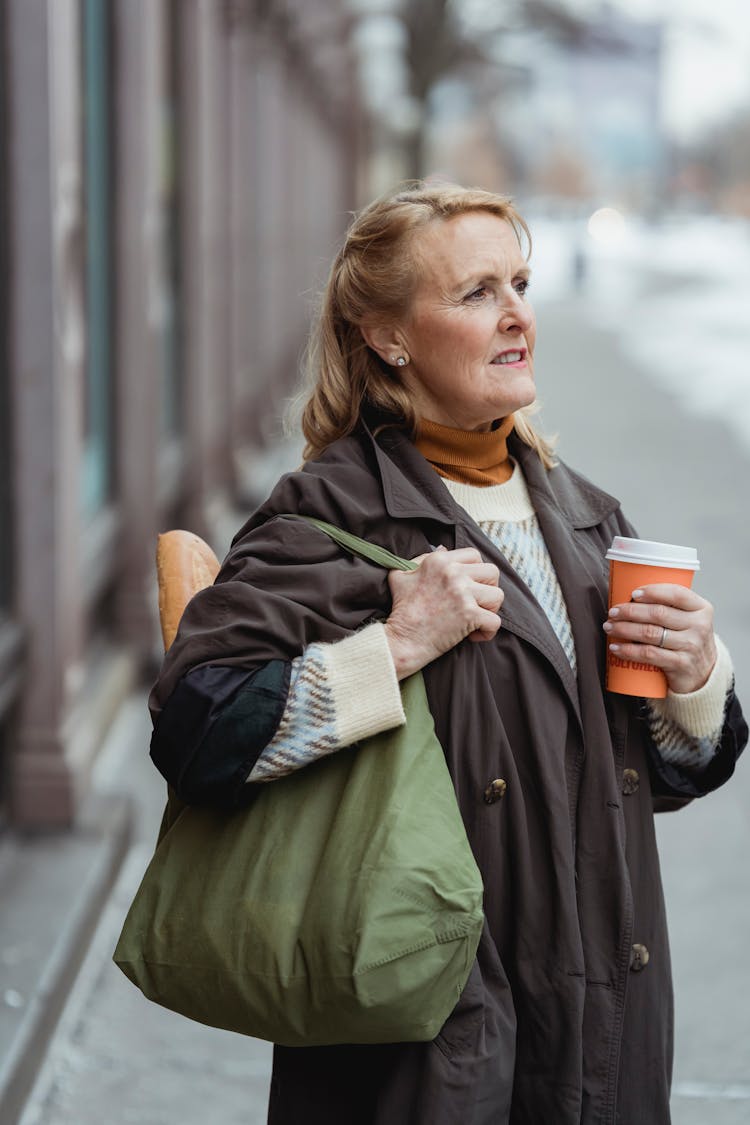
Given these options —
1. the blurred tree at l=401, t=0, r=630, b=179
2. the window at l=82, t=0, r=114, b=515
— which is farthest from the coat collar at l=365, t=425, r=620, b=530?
the blurred tree at l=401, t=0, r=630, b=179

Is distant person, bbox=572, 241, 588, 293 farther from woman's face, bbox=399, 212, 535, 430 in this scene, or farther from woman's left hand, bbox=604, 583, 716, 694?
woman's left hand, bbox=604, 583, 716, 694

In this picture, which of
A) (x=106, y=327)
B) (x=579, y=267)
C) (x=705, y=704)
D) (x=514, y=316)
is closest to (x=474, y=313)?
(x=514, y=316)

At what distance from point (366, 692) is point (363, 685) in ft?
0.04

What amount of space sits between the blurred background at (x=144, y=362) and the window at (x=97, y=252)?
15 mm

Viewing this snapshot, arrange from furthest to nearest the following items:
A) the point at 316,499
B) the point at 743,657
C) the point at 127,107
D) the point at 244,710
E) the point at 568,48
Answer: the point at 568,48 < the point at 743,657 < the point at 127,107 < the point at 316,499 < the point at 244,710

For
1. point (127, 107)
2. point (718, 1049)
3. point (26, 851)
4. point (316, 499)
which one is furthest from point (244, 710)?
point (127, 107)

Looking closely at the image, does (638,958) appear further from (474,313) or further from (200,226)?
(200,226)

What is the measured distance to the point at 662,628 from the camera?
84.3 inches

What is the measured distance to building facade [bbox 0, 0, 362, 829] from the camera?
4.71 meters

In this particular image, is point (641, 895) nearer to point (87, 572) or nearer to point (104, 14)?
point (87, 572)

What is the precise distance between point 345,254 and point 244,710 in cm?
71

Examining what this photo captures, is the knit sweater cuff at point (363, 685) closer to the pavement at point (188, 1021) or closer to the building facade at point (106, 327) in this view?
the building facade at point (106, 327)

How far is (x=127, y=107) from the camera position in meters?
6.67

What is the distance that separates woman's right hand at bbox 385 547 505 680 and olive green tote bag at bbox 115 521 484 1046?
50 mm
